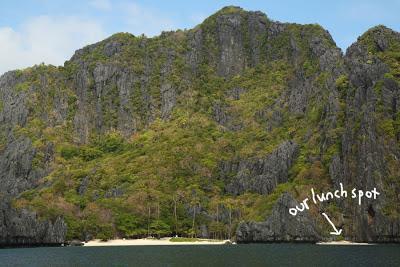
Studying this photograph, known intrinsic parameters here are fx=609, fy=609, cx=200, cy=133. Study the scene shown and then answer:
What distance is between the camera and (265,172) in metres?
189

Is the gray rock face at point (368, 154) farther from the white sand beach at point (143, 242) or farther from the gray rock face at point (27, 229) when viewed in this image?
the gray rock face at point (27, 229)

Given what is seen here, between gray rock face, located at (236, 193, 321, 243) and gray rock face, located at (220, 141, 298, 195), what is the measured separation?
24.5 metres

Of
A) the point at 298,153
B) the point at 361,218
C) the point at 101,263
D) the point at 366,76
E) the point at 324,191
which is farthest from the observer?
the point at 298,153

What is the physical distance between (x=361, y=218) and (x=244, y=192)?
2032 inches

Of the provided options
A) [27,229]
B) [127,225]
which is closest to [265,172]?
[127,225]

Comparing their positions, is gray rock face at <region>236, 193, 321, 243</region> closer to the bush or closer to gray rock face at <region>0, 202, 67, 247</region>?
the bush

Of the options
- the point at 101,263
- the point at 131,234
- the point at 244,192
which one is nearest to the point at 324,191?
the point at 244,192

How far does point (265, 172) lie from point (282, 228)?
35761mm

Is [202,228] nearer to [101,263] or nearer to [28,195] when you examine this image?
[28,195]

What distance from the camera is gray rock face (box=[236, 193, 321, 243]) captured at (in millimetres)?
151875

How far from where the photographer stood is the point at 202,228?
173000 mm

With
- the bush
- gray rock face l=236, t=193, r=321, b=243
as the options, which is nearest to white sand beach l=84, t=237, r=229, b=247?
the bush

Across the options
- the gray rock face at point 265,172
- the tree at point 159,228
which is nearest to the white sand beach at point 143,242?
the tree at point 159,228

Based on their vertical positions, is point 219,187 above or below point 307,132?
below
